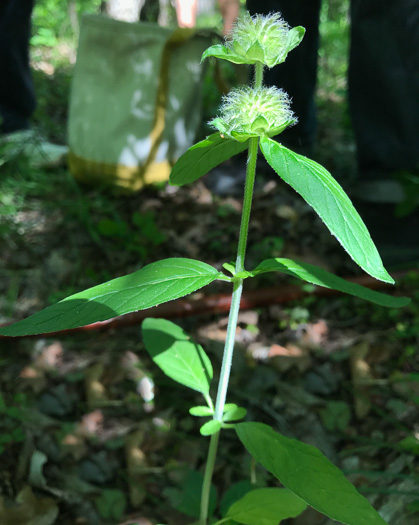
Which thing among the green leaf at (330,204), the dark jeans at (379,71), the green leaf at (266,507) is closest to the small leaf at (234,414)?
the green leaf at (266,507)

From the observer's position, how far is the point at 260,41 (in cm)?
68

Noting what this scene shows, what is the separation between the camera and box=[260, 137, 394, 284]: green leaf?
602 mm

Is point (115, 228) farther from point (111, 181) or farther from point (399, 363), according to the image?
point (399, 363)

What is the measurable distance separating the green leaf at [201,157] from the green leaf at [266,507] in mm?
560

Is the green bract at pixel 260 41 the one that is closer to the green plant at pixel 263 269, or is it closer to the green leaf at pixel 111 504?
the green plant at pixel 263 269

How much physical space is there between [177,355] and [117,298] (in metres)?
0.34

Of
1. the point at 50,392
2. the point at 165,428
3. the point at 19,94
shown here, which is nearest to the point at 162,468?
the point at 165,428

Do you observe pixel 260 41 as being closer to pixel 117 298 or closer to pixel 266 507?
pixel 117 298

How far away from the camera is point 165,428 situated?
1.38 metres

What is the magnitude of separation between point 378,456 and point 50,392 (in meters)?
0.93

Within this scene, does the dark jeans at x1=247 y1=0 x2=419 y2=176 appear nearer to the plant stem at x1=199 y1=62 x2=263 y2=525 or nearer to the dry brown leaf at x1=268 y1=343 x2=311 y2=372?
the dry brown leaf at x1=268 y1=343 x2=311 y2=372

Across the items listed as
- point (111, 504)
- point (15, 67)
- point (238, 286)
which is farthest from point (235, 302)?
point (15, 67)

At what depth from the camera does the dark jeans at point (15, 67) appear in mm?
2856

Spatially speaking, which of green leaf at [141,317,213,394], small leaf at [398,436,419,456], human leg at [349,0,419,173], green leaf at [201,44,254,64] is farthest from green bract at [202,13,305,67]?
human leg at [349,0,419,173]
